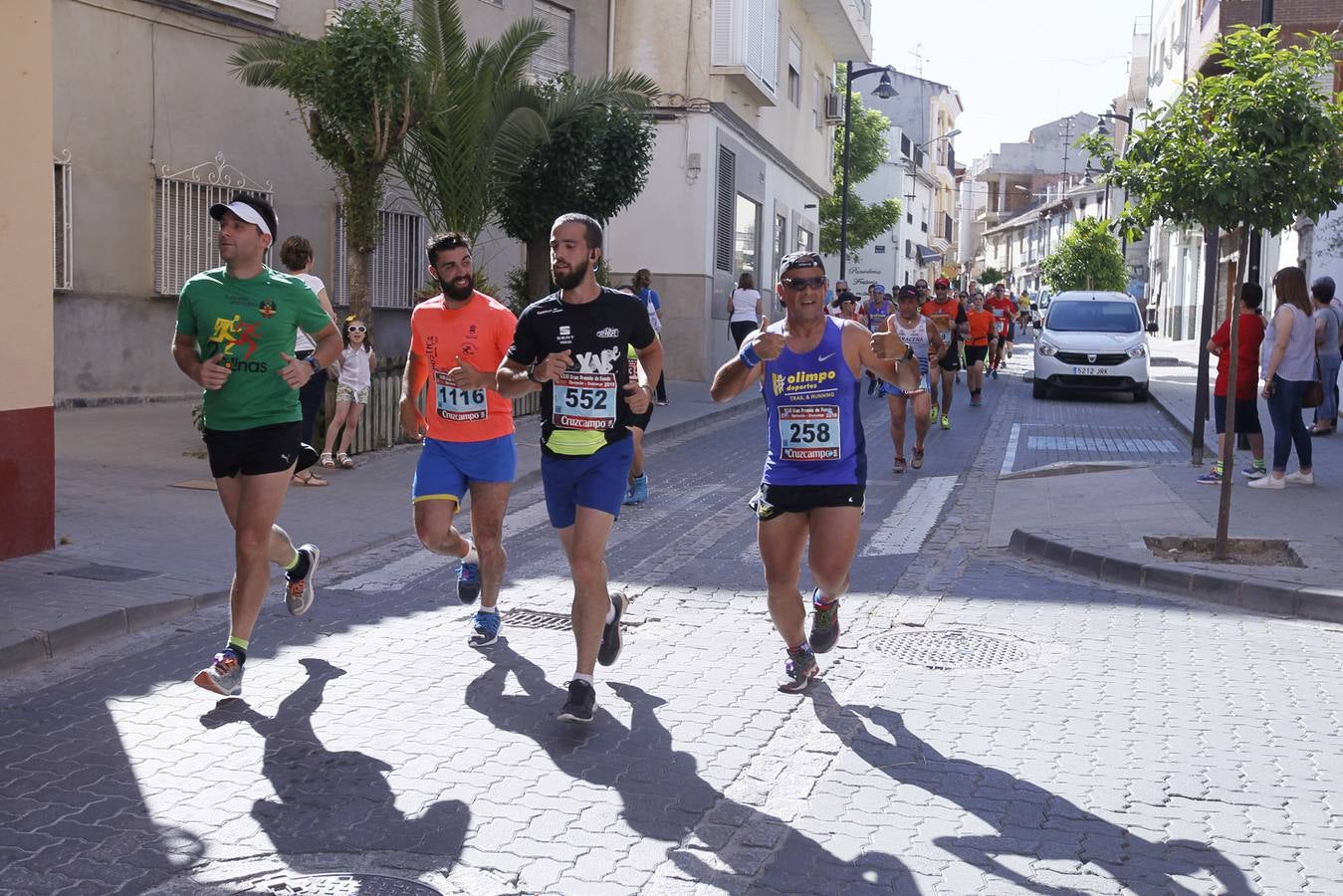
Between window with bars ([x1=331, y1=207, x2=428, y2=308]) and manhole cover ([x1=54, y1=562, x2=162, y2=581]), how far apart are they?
11.8 meters

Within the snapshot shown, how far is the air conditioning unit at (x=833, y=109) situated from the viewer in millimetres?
39156

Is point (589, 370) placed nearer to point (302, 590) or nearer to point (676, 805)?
point (676, 805)

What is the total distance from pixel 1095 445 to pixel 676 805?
44.3ft

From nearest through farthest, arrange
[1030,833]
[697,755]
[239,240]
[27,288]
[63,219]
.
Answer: [1030,833] → [697,755] → [239,240] → [27,288] → [63,219]

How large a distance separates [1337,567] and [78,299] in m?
12.7

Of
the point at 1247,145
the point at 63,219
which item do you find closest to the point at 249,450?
the point at 1247,145

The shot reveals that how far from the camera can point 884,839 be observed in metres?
4.29

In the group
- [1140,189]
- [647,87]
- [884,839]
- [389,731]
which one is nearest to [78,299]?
[647,87]

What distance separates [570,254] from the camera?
554 centimetres

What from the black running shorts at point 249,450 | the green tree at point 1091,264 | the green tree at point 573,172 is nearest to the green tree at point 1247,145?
the black running shorts at point 249,450

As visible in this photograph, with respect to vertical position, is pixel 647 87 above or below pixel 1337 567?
above

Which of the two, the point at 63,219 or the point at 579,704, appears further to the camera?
the point at 63,219

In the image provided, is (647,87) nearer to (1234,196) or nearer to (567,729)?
(1234,196)

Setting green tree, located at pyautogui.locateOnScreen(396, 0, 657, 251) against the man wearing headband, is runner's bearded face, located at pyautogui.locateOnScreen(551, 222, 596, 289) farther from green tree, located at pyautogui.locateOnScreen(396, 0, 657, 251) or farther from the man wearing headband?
green tree, located at pyautogui.locateOnScreen(396, 0, 657, 251)
